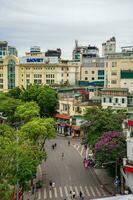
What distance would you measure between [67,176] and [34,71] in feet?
262

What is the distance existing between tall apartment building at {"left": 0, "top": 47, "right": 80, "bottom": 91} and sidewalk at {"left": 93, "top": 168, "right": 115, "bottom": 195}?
74096 millimetres

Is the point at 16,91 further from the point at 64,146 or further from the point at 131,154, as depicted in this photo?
the point at 131,154

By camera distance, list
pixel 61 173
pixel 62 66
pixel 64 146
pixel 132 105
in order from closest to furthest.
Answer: pixel 61 173 → pixel 64 146 → pixel 132 105 → pixel 62 66

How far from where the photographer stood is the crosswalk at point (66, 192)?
4714cm

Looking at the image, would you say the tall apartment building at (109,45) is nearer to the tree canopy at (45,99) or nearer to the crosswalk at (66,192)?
the tree canopy at (45,99)

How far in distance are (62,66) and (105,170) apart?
76217 mm

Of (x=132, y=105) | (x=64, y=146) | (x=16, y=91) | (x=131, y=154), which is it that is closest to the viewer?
(x=131, y=154)

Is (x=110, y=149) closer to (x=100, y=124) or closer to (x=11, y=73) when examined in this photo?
(x=100, y=124)

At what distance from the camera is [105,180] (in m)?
53.3

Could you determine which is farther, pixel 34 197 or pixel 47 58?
pixel 47 58

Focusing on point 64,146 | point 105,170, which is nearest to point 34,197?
point 105,170

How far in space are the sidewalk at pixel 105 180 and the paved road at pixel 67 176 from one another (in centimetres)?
53

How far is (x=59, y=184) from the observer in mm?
52000

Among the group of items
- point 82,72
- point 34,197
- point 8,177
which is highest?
point 82,72
